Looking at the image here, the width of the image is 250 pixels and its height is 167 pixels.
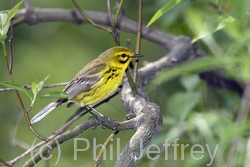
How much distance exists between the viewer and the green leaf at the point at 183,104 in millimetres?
3727

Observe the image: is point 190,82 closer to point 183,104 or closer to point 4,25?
point 183,104

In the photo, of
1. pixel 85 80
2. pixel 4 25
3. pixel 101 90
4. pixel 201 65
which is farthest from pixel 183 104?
pixel 4 25

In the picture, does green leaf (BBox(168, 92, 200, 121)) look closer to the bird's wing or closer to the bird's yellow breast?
the bird's yellow breast

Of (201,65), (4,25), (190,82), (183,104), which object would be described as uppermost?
(4,25)

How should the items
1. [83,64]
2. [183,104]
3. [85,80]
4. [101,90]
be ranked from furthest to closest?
[83,64] < [183,104] < [85,80] < [101,90]

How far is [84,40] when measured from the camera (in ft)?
21.1

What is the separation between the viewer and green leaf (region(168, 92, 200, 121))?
3727mm

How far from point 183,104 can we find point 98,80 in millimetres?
715

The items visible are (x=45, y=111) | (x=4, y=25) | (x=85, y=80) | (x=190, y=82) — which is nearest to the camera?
(x=4, y=25)

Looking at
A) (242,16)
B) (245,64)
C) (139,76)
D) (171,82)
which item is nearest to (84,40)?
(171,82)

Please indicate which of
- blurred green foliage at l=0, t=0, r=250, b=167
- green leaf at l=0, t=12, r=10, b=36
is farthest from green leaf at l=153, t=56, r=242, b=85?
blurred green foliage at l=0, t=0, r=250, b=167

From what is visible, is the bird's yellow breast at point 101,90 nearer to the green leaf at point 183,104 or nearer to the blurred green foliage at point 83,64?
the green leaf at point 183,104

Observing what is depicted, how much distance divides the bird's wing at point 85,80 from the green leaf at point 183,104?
646 millimetres

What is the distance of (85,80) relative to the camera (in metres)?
3.62
